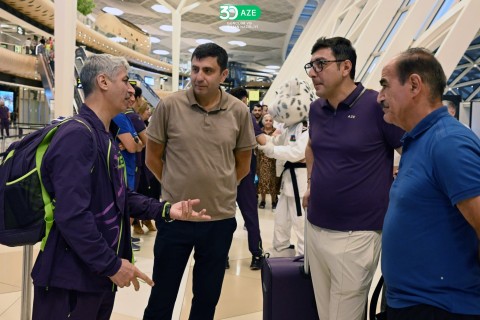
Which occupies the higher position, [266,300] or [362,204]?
[362,204]

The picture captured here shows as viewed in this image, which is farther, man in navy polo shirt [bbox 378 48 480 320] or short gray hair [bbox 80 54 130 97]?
short gray hair [bbox 80 54 130 97]

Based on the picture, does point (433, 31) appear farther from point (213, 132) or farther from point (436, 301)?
point (436, 301)

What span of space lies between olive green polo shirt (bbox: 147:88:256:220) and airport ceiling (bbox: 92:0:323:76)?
15.2 metres

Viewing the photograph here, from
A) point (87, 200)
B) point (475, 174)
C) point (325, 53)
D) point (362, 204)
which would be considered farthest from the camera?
point (325, 53)

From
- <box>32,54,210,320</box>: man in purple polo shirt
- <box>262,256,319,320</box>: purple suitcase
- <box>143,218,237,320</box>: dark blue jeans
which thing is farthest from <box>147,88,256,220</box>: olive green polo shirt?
<box>32,54,210,320</box>: man in purple polo shirt

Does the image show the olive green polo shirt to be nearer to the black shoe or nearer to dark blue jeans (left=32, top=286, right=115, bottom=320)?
dark blue jeans (left=32, top=286, right=115, bottom=320)

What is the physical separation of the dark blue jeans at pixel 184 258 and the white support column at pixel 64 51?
11.3 feet

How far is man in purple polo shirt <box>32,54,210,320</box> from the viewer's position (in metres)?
1.68

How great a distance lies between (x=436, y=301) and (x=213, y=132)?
147cm

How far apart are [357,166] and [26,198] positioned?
1.47 meters

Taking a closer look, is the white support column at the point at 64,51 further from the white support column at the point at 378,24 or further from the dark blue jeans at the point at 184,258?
the white support column at the point at 378,24

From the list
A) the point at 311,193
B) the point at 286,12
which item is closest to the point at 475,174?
the point at 311,193

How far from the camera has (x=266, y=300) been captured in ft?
8.64

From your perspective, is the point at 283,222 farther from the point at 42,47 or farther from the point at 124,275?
the point at 42,47
